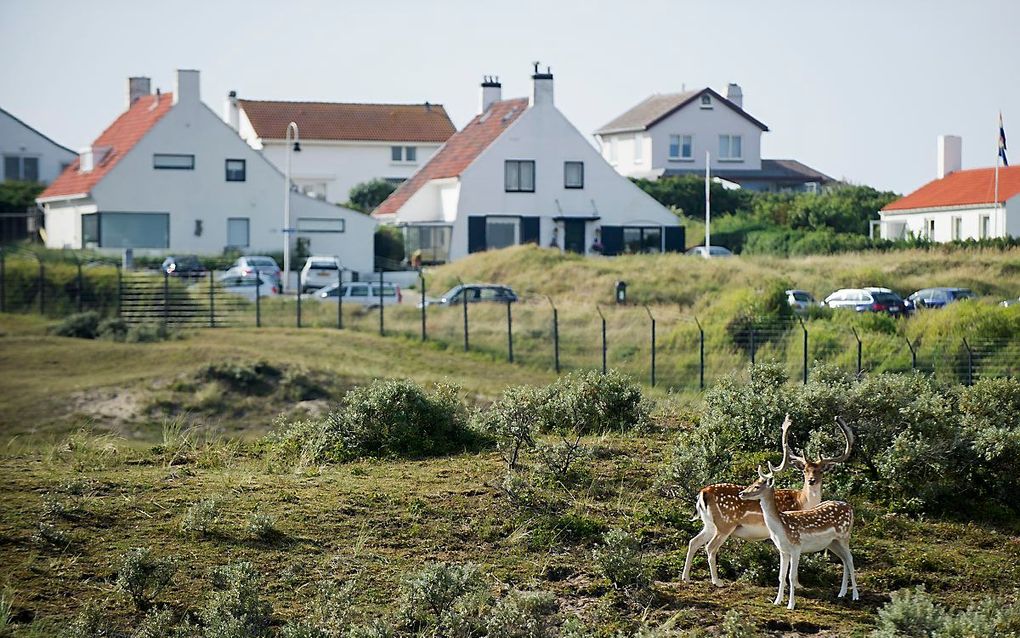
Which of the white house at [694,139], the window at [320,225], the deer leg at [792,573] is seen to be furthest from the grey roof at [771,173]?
the deer leg at [792,573]

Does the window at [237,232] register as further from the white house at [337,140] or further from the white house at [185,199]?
the white house at [337,140]

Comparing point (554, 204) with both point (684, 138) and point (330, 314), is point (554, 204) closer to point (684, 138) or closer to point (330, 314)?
point (684, 138)

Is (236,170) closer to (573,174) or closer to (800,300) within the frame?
(573,174)

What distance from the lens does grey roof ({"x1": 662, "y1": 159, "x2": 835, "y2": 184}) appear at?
263 feet

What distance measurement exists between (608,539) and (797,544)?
1.44m

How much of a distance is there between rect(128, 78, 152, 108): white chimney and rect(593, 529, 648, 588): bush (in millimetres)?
59240

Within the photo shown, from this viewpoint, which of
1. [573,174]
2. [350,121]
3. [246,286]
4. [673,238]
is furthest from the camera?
[350,121]

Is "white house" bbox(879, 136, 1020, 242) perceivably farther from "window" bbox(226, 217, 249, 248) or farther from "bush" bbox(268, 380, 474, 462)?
"bush" bbox(268, 380, 474, 462)

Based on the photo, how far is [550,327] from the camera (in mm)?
35375

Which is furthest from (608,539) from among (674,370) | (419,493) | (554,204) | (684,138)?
(684,138)

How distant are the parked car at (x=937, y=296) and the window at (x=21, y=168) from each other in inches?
1798

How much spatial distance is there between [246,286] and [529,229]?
21648 millimetres

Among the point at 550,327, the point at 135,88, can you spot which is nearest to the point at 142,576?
the point at 550,327

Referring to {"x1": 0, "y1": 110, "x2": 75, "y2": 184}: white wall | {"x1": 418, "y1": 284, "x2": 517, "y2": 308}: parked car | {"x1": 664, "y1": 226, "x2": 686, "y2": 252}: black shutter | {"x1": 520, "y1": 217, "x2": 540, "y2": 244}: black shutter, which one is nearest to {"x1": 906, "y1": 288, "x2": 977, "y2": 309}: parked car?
{"x1": 418, "y1": 284, "x2": 517, "y2": 308}: parked car
